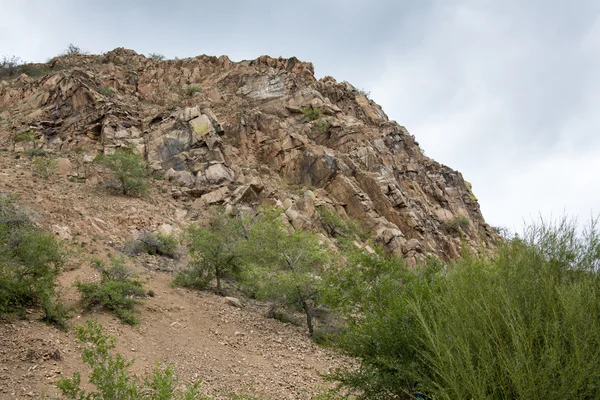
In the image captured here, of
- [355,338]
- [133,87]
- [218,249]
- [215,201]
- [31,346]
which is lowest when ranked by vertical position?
[31,346]

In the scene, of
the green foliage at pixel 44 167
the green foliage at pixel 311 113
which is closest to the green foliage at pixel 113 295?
the green foliage at pixel 44 167

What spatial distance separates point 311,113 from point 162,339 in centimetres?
2666

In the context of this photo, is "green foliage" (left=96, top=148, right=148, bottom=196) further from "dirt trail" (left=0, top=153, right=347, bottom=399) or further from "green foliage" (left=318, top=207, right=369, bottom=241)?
"green foliage" (left=318, top=207, right=369, bottom=241)

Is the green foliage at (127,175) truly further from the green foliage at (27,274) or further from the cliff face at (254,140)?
the green foliage at (27,274)

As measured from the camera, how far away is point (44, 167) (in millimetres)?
21594

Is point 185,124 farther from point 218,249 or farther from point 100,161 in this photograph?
point 218,249

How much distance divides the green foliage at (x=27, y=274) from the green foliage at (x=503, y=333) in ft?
22.5

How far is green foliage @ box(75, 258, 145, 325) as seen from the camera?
10344mm

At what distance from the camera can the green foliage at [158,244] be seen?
674 inches

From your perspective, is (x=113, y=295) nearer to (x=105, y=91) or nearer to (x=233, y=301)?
(x=233, y=301)

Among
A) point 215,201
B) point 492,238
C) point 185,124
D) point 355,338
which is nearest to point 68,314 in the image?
point 355,338

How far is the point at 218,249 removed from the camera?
1487cm

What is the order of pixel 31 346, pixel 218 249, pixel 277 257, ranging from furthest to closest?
pixel 218 249
pixel 277 257
pixel 31 346

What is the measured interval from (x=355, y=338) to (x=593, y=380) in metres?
3.49
